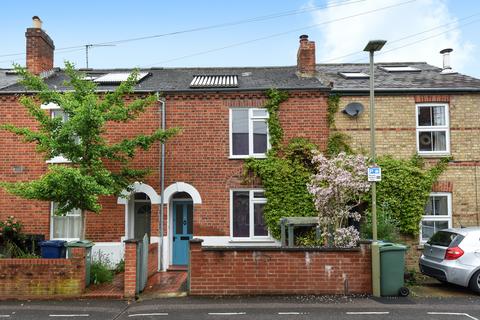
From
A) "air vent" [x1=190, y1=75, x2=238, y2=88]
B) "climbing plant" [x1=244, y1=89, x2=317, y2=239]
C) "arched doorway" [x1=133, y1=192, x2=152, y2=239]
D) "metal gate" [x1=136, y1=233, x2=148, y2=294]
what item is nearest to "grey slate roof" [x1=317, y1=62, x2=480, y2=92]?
"climbing plant" [x1=244, y1=89, x2=317, y2=239]

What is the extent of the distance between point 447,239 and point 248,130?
6484mm

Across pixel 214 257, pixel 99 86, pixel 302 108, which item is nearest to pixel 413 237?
pixel 302 108

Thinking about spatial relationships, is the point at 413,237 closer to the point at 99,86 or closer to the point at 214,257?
the point at 214,257

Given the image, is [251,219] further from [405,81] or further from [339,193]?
[405,81]

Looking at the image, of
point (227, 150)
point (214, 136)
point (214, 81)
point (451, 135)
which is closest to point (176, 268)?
point (227, 150)

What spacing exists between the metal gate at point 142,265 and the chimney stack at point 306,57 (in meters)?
8.52

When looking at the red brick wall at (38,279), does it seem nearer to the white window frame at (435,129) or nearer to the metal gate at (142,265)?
the metal gate at (142,265)

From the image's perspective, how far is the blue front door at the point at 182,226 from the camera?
13.1m

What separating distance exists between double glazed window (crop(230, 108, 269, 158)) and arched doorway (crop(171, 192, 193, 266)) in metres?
2.30

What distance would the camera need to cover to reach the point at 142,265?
376 inches

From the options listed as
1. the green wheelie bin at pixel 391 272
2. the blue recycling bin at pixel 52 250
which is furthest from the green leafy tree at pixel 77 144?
the green wheelie bin at pixel 391 272

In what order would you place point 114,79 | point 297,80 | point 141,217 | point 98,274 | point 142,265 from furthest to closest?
point 114,79
point 297,80
point 141,217
point 98,274
point 142,265

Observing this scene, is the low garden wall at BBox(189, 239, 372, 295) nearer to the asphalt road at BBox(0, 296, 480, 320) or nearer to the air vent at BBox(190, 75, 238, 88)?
the asphalt road at BBox(0, 296, 480, 320)

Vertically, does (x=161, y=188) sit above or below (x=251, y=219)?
above
